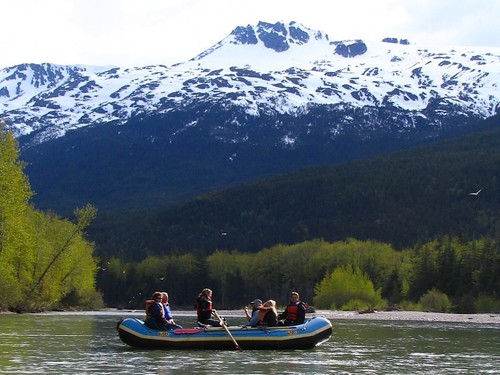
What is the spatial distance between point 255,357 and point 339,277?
93192 mm

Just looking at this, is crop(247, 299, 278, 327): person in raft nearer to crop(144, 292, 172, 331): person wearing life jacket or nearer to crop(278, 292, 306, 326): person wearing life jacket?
crop(278, 292, 306, 326): person wearing life jacket

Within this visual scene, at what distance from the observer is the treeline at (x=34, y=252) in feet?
260

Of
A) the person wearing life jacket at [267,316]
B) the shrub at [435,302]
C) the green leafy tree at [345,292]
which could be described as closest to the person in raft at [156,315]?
the person wearing life jacket at [267,316]

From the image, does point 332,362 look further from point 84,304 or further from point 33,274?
point 84,304

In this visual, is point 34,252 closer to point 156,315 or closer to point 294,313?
point 156,315

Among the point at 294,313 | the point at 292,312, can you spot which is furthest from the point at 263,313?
the point at 294,313

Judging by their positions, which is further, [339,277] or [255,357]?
[339,277]

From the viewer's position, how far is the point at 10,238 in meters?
81.6

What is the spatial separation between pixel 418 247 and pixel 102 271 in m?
71.3

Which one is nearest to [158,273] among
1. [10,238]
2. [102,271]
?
[102,271]

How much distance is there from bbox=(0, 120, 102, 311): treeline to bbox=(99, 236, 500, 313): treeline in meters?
35.3

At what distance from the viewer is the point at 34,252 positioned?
9625 cm

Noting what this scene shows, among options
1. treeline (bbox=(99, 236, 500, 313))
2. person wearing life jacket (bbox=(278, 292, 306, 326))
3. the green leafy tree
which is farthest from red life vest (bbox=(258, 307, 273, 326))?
the green leafy tree

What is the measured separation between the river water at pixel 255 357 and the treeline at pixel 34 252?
20609mm
